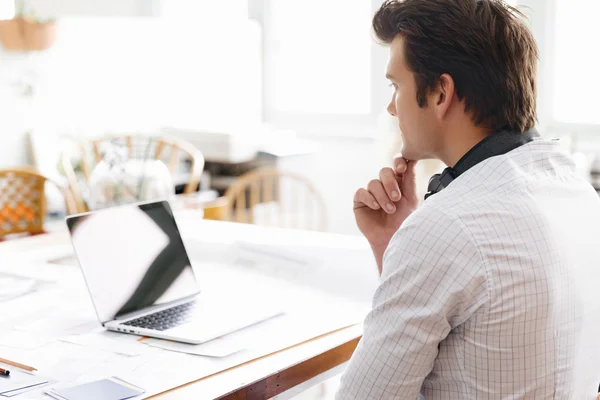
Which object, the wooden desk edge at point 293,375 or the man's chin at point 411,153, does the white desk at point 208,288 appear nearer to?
the wooden desk edge at point 293,375

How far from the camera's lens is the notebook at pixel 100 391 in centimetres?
110

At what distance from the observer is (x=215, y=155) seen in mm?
4094

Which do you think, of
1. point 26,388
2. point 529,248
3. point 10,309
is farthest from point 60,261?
point 529,248

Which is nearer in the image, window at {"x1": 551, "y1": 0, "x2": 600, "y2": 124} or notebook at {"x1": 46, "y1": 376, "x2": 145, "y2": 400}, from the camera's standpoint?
notebook at {"x1": 46, "y1": 376, "x2": 145, "y2": 400}

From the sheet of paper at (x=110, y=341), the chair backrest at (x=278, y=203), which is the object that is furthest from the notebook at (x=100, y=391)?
the chair backrest at (x=278, y=203)

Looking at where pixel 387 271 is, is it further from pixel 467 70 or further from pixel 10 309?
pixel 10 309

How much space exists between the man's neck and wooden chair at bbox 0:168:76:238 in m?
1.87

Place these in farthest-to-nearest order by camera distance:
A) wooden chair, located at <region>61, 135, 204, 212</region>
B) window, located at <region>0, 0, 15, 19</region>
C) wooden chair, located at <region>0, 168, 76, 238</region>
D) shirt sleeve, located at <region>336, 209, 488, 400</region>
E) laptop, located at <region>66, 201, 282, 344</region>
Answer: window, located at <region>0, 0, 15, 19</region>
wooden chair, located at <region>61, 135, 204, 212</region>
wooden chair, located at <region>0, 168, 76, 238</region>
laptop, located at <region>66, 201, 282, 344</region>
shirt sleeve, located at <region>336, 209, 488, 400</region>

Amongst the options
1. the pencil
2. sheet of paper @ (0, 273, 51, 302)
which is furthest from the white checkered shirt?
sheet of paper @ (0, 273, 51, 302)

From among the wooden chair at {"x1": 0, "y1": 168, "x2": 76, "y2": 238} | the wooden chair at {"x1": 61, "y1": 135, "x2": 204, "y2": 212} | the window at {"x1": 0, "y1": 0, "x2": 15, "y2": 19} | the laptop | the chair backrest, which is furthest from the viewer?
the window at {"x1": 0, "y1": 0, "x2": 15, "y2": 19}

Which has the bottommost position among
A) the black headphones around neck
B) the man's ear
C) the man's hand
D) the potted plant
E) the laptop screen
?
the laptop screen

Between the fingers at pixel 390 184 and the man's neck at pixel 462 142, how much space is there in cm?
27

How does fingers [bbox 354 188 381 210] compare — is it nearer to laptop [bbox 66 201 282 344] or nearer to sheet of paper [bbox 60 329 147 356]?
laptop [bbox 66 201 282 344]

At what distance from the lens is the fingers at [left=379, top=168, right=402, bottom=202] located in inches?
55.8
